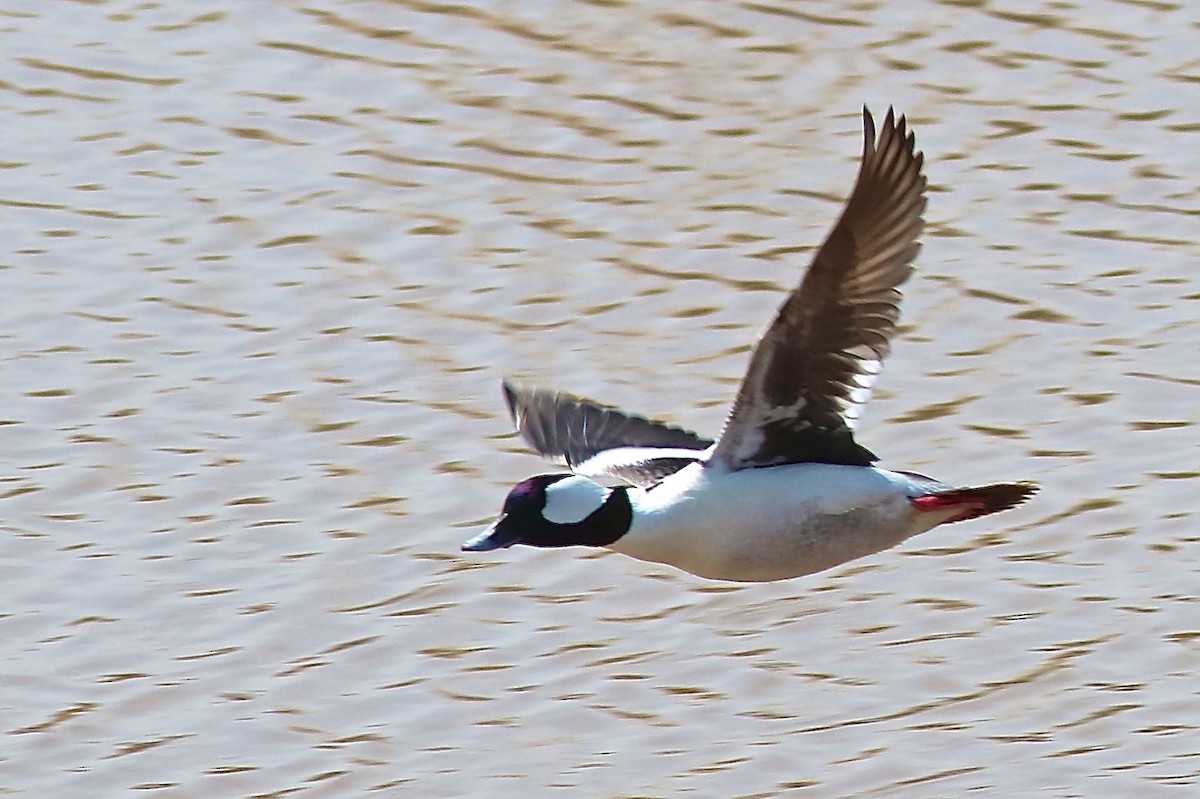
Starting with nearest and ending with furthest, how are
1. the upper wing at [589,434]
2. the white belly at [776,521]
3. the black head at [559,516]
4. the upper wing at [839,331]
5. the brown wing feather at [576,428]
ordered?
the upper wing at [839,331] → the white belly at [776,521] → the black head at [559,516] → the upper wing at [589,434] → the brown wing feather at [576,428]

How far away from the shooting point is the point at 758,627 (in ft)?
26.8

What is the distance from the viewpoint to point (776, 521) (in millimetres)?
6562

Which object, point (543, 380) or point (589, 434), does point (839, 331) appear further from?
point (543, 380)

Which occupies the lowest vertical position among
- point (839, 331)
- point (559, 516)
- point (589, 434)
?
point (559, 516)

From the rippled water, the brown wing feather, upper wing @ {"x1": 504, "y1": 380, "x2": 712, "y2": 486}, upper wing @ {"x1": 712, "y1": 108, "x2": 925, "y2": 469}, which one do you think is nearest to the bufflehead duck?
upper wing @ {"x1": 712, "y1": 108, "x2": 925, "y2": 469}

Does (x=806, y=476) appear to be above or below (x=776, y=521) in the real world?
above

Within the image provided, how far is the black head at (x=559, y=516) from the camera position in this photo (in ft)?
22.2

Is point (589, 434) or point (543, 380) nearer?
point (589, 434)

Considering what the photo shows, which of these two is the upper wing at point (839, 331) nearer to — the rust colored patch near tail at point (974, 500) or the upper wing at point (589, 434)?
the rust colored patch near tail at point (974, 500)

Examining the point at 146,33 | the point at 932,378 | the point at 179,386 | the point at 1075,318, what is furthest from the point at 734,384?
the point at 146,33

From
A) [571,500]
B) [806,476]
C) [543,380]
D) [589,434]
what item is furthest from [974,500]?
[543,380]

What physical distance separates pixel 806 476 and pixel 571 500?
2.04 ft

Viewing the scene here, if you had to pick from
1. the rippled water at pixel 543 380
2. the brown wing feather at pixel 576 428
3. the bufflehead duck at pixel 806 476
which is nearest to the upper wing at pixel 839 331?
the bufflehead duck at pixel 806 476

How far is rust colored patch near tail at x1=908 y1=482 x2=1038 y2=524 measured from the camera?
6379 mm
